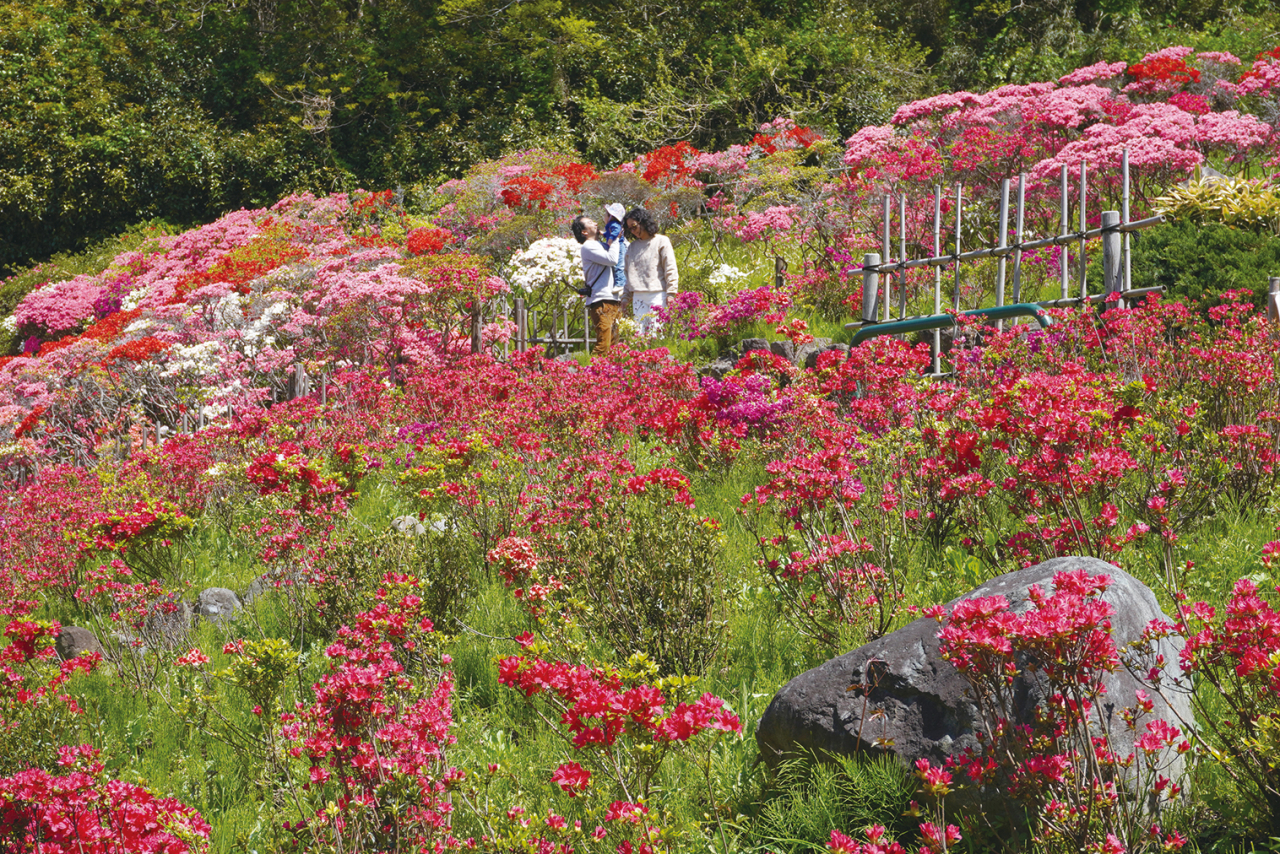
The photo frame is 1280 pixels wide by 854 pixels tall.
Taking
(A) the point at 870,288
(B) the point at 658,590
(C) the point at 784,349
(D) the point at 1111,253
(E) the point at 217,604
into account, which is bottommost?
(E) the point at 217,604

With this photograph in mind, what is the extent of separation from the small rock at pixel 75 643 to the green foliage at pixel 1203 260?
7521 mm

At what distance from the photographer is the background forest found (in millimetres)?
21688

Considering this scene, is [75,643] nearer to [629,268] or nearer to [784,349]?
[784,349]

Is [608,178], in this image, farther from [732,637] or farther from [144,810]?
[144,810]

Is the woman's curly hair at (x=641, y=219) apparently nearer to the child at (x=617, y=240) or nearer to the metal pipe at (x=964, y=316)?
the child at (x=617, y=240)

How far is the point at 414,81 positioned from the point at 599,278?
1636 centimetres

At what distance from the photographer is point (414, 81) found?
25109 millimetres

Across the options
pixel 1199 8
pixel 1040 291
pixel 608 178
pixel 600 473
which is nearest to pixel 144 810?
pixel 600 473

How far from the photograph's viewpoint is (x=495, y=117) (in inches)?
923

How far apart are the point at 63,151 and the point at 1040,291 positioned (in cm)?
2408

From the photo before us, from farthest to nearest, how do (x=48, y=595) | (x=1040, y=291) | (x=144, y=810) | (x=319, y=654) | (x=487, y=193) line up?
1. (x=487, y=193)
2. (x=1040, y=291)
3. (x=48, y=595)
4. (x=319, y=654)
5. (x=144, y=810)

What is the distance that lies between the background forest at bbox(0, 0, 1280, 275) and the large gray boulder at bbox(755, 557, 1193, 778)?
19116 mm

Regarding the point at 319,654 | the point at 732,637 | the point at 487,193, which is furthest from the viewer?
the point at 487,193

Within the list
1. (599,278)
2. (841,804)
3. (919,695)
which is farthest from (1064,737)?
(599,278)
